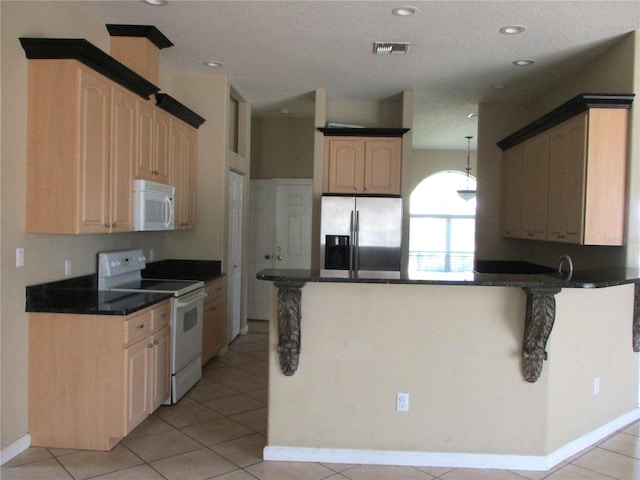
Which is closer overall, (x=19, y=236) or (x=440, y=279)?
(x=440, y=279)

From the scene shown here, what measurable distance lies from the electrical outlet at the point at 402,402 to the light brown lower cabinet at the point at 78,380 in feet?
5.45

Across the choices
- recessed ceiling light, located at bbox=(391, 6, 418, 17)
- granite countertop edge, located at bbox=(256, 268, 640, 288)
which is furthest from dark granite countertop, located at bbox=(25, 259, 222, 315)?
recessed ceiling light, located at bbox=(391, 6, 418, 17)

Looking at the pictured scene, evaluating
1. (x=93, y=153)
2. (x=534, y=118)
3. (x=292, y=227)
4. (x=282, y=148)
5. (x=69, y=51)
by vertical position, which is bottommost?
(x=292, y=227)

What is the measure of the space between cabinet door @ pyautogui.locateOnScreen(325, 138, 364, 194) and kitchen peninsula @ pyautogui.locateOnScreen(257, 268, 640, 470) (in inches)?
112

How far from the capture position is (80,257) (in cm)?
365

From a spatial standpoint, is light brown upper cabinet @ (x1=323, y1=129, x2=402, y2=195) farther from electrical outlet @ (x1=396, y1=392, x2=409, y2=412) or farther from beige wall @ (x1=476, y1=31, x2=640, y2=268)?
electrical outlet @ (x1=396, y1=392, x2=409, y2=412)

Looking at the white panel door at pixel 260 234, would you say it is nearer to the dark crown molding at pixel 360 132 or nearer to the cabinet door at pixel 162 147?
the dark crown molding at pixel 360 132

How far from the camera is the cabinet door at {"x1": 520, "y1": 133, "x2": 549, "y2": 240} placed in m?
4.80

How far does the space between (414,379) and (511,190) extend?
137 inches

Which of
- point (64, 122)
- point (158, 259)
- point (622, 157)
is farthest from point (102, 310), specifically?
point (622, 157)

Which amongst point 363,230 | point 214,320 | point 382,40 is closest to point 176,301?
point 214,320

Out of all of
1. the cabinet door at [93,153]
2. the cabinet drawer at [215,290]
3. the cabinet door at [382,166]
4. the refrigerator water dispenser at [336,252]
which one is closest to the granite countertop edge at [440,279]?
the cabinet door at [93,153]

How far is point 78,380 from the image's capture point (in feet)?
10.3

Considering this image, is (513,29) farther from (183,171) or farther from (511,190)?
(183,171)
